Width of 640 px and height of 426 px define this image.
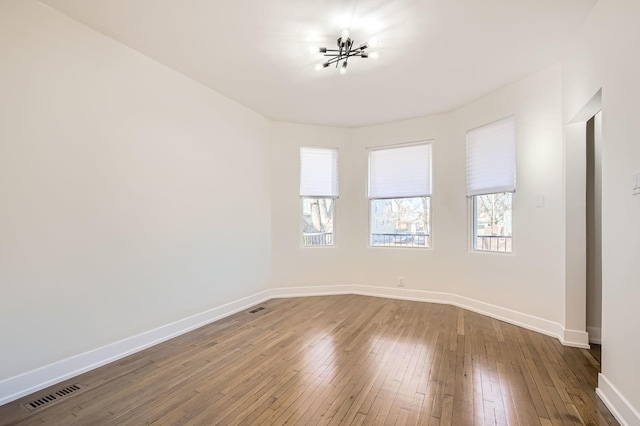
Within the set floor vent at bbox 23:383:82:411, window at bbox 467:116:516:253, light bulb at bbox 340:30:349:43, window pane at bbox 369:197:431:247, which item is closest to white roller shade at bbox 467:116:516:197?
window at bbox 467:116:516:253

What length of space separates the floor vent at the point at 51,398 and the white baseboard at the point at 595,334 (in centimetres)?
464

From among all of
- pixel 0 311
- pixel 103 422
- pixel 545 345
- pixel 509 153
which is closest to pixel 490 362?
pixel 545 345

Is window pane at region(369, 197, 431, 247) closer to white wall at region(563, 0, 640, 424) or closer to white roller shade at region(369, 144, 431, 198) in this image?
white roller shade at region(369, 144, 431, 198)

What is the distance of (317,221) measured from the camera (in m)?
5.18

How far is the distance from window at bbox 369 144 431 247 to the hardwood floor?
1.64 meters

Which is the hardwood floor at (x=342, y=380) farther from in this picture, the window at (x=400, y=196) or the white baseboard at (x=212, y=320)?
the window at (x=400, y=196)

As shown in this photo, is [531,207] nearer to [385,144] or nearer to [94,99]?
[385,144]

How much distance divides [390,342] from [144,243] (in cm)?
270

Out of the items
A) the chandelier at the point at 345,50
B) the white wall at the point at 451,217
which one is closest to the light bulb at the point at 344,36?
the chandelier at the point at 345,50

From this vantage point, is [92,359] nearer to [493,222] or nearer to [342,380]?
[342,380]

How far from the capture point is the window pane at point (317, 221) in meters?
5.11

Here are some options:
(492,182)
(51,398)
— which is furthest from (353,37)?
(51,398)

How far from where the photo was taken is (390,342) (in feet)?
10.1

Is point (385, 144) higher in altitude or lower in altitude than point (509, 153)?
higher
